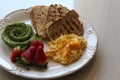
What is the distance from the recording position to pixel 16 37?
1.08m

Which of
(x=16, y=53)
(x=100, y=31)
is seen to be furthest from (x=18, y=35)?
(x=100, y=31)

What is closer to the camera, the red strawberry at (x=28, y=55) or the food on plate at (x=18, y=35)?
the red strawberry at (x=28, y=55)

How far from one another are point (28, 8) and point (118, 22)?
0.45m

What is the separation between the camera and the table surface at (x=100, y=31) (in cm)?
100

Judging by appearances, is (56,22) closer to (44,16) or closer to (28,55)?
(44,16)

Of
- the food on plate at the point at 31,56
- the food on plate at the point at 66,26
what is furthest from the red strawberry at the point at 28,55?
the food on plate at the point at 66,26

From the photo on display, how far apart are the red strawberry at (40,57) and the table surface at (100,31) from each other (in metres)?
0.10

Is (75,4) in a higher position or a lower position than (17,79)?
higher

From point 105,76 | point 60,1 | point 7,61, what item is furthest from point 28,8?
point 105,76

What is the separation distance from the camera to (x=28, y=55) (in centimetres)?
94

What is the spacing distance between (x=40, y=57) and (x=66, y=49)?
103mm

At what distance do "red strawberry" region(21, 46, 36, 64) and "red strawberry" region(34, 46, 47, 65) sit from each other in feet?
0.05

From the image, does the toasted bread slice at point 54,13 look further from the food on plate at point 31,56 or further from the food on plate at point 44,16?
the food on plate at point 31,56

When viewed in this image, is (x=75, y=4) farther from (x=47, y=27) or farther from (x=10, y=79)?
(x=10, y=79)
